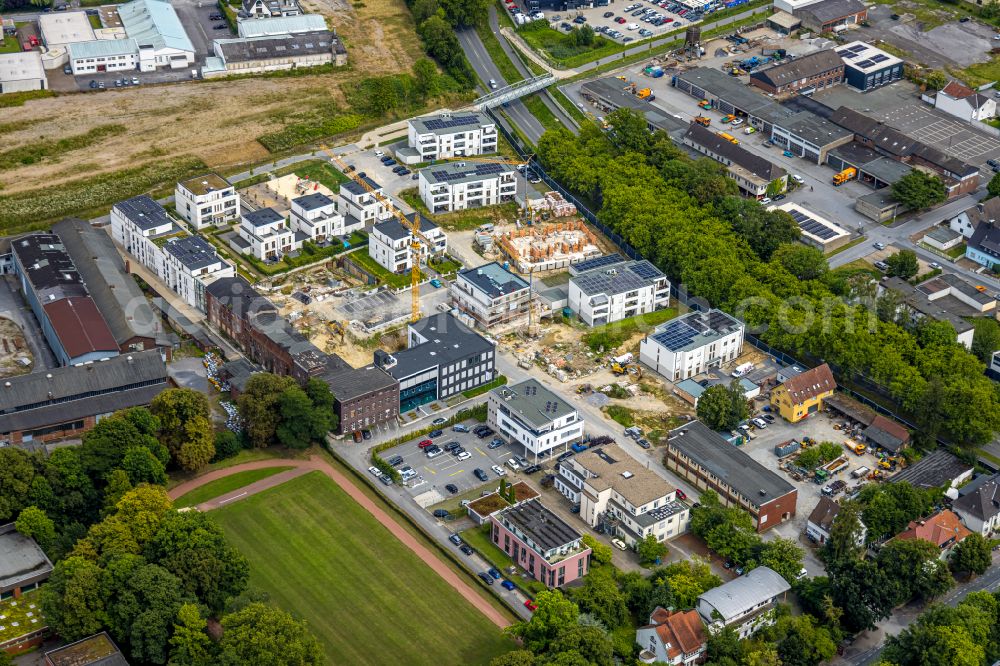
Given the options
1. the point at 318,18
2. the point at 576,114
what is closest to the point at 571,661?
the point at 576,114

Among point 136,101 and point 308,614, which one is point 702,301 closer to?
point 308,614

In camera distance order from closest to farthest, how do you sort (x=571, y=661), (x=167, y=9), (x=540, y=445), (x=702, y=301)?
(x=571, y=661), (x=540, y=445), (x=702, y=301), (x=167, y=9)

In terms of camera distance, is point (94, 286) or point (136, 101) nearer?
point (94, 286)

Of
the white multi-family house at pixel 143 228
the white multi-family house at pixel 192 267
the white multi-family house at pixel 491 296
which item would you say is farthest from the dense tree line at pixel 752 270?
the white multi-family house at pixel 143 228

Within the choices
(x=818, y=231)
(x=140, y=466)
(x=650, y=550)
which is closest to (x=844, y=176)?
(x=818, y=231)

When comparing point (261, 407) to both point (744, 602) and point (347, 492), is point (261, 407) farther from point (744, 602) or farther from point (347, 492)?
point (744, 602)

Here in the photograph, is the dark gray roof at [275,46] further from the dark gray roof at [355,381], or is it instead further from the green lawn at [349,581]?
the green lawn at [349,581]
